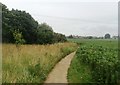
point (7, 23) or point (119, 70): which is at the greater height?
point (7, 23)

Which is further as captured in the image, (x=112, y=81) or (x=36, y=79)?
(x=36, y=79)

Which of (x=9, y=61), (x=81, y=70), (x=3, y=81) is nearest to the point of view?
(x=3, y=81)

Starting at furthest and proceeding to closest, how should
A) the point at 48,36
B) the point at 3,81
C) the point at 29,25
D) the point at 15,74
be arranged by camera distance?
the point at 48,36 → the point at 29,25 → the point at 15,74 → the point at 3,81

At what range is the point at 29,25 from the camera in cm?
4381

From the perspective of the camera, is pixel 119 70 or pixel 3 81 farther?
pixel 119 70

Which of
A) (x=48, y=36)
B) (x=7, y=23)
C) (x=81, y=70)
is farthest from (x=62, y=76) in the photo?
(x=48, y=36)

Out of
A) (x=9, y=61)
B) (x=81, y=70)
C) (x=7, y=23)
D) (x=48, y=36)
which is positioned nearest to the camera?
(x=9, y=61)

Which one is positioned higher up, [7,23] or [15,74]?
[7,23]

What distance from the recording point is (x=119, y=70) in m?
12.1

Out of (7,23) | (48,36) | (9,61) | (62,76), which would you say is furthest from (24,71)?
(48,36)

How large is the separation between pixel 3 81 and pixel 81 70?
649 centimetres

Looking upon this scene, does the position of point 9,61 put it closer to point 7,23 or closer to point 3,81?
point 3,81

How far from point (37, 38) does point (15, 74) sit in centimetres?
3350

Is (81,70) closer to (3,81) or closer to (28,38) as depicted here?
(3,81)
